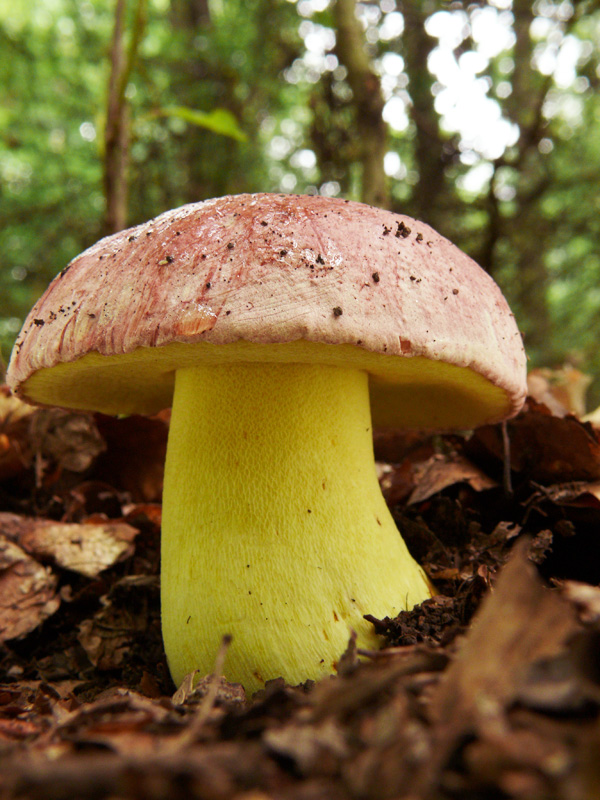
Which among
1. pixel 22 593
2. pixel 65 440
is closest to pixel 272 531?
pixel 22 593

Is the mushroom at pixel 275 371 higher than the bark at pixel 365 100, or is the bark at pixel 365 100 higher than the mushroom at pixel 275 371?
the bark at pixel 365 100

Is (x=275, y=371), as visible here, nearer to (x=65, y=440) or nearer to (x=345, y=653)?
(x=345, y=653)

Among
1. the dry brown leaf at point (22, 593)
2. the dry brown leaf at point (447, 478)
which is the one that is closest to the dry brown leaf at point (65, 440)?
the dry brown leaf at point (22, 593)

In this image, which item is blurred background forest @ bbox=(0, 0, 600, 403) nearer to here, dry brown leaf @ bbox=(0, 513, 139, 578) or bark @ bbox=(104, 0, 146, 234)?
bark @ bbox=(104, 0, 146, 234)

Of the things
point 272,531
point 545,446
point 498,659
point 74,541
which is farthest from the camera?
point 74,541

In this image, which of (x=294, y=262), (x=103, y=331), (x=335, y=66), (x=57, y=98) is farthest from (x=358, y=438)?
(x=57, y=98)

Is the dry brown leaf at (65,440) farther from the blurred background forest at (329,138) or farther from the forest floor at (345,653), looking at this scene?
the blurred background forest at (329,138)
